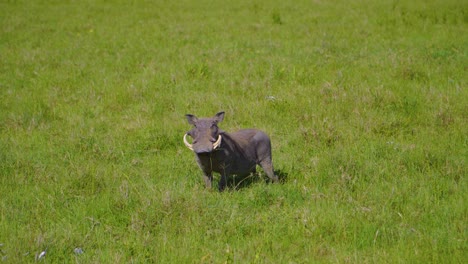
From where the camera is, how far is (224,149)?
16.5 feet

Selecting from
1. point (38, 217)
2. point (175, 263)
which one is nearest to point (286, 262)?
point (175, 263)

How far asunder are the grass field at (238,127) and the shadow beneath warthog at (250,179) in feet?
0.17

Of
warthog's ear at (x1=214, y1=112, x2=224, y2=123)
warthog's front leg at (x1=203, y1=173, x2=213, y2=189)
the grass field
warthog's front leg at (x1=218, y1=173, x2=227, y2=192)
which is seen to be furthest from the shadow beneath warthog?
warthog's ear at (x1=214, y1=112, x2=224, y2=123)

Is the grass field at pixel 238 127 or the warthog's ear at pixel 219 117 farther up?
the warthog's ear at pixel 219 117

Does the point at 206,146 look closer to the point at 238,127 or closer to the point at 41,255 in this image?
the point at 41,255

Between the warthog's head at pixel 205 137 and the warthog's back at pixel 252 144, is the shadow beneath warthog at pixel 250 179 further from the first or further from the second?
the warthog's head at pixel 205 137

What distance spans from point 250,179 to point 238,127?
1553 mm

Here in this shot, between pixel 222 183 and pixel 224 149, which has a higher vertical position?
pixel 224 149

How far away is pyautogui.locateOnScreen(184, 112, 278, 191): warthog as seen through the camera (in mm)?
4770

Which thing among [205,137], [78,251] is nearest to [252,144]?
[205,137]

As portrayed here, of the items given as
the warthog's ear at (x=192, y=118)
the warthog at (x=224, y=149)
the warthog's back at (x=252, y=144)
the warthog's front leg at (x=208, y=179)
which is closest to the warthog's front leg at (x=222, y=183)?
the warthog at (x=224, y=149)

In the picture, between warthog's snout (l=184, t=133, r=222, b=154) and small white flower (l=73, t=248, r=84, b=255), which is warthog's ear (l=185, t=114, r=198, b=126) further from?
small white flower (l=73, t=248, r=84, b=255)

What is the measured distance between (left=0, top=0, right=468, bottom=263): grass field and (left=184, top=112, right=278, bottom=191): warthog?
0.19 m

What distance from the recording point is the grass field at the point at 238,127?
4203mm
